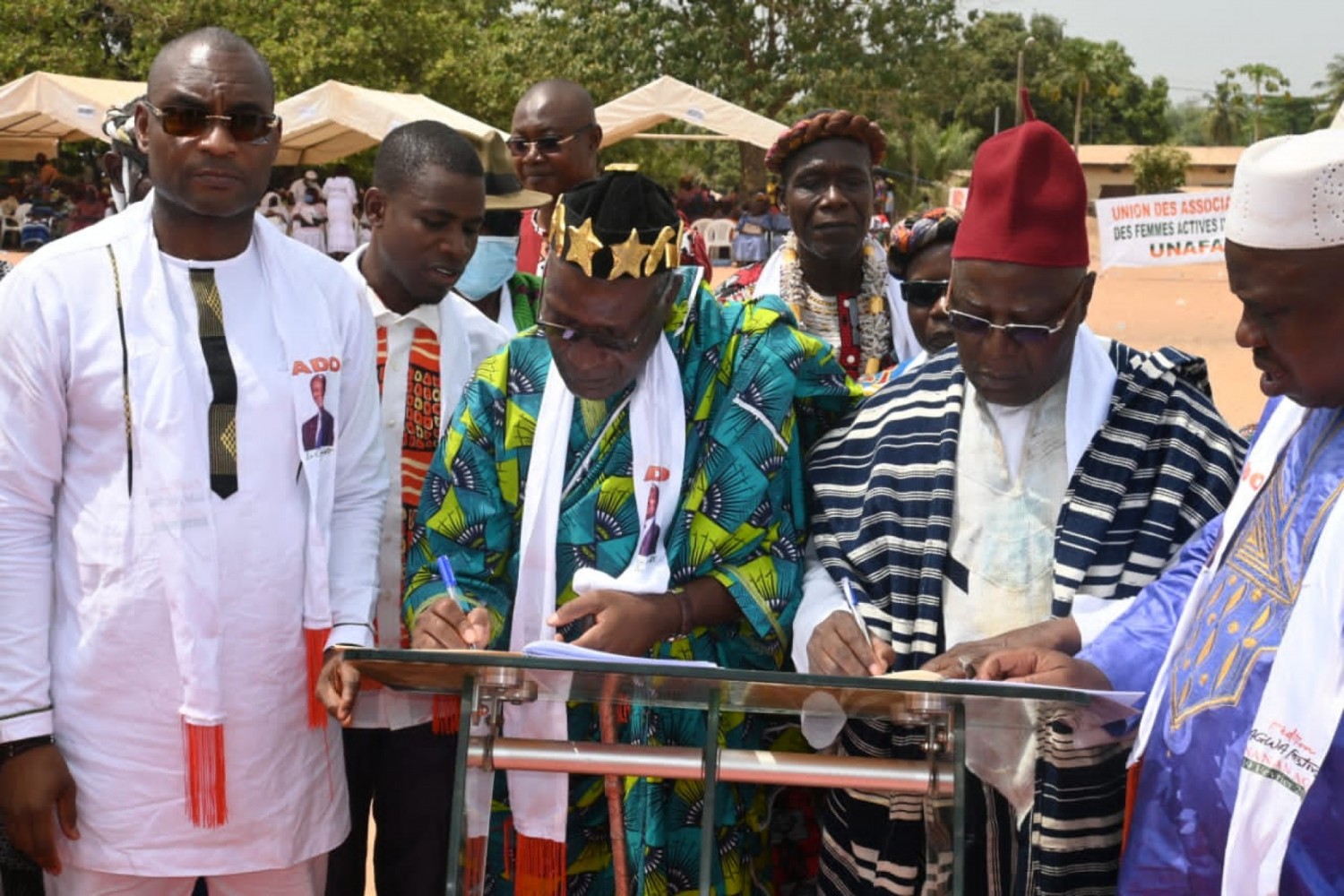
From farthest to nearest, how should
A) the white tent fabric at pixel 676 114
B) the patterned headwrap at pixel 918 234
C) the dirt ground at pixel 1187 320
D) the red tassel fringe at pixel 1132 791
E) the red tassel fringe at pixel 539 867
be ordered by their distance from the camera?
the white tent fabric at pixel 676 114
the dirt ground at pixel 1187 320
the patterned headwrap at pixel 918 234
the red tassel fringe at pixel 539 867
the red tassel fringe at pixel 1132 791

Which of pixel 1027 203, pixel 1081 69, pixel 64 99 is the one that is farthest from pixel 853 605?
pixel 1081 69

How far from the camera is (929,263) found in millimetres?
4238

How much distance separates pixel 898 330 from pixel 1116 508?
7.32 feet

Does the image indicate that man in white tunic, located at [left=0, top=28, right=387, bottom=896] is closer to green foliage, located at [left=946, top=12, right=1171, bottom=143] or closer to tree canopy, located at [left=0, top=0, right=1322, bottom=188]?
tree canopy, located at [left=0, top=0, right=1322, bottom=188]

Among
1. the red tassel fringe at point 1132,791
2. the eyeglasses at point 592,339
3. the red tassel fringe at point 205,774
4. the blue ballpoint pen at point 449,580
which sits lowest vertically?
the red tassel fringe at point 205,774

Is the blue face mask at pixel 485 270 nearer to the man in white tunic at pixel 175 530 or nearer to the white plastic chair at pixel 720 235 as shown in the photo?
the man in white tunic at pixel 175 530

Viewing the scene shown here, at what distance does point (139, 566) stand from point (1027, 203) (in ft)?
6.16

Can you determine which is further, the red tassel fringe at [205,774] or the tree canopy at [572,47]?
the tree canopy at [572,47]

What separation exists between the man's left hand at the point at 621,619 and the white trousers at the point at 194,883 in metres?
0.84

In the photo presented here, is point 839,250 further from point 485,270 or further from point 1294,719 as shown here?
point 1294,719

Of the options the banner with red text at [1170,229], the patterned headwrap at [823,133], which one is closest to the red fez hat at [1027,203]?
the patterned headwrap at [823,133]

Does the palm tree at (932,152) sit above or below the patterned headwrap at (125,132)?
above

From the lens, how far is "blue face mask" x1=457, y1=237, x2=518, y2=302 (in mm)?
4289

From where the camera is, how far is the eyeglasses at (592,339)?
2.92m
